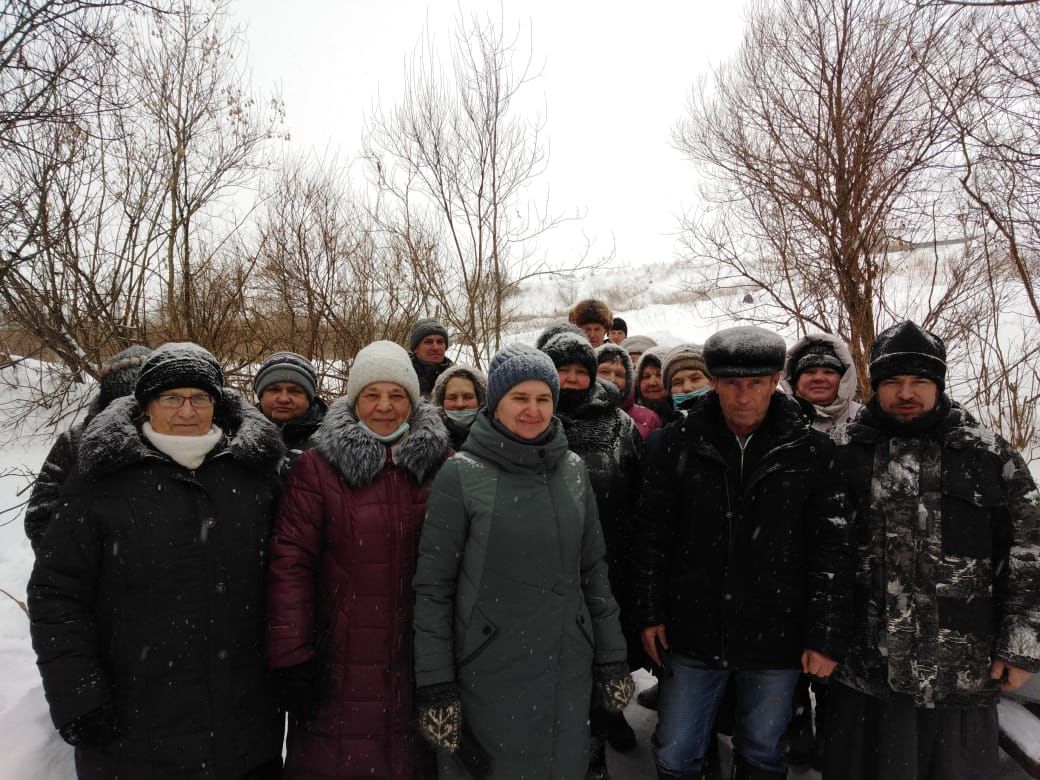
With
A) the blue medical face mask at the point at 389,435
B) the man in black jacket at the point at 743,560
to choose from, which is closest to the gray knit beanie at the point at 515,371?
the blue medical face mask at the point at 389,435

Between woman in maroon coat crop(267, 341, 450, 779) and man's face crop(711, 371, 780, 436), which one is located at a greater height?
man's face crop(711, 371, 780, 436)

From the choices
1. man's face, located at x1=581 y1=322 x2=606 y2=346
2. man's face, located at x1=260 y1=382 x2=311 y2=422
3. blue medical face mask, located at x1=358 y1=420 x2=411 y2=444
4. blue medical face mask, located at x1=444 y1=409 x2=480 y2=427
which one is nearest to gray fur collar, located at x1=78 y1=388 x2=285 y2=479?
blue medical face mask, located at x1=358 y1=420 x2=411 y2=444

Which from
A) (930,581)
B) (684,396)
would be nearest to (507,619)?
(930,581)

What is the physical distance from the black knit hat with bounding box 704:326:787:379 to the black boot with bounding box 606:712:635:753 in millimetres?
1954

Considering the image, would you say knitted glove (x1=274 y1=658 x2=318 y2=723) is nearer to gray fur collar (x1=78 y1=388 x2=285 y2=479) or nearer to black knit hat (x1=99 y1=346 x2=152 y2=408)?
gray fur collar (x1=78 y1=388 x2=285 y2=479)

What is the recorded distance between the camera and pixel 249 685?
1.80 m

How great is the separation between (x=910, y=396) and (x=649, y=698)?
2.27 m

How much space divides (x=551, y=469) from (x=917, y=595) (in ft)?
4.79

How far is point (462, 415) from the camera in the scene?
3.09 m

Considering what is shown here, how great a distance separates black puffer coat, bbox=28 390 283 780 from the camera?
5.13 feet

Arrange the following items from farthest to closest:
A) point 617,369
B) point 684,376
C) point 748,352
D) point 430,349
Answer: point 430,349, point 617,369, point 684,376, point 748,352

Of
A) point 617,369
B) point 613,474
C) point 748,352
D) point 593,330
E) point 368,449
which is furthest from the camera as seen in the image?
point 593,330

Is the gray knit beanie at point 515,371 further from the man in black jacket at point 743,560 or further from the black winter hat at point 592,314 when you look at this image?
the black winter hat at point 592,314

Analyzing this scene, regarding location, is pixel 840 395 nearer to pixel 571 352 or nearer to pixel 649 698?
pixel 571 352
